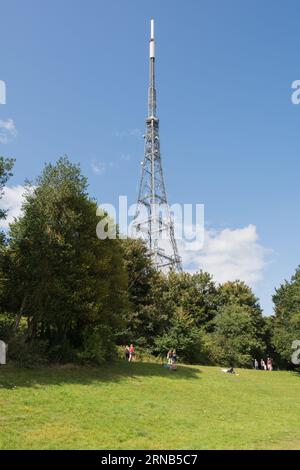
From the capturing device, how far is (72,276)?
27094mm

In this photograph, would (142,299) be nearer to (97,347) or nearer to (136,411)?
(97,347)

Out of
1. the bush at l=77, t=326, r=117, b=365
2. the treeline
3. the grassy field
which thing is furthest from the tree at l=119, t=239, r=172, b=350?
the grassy field

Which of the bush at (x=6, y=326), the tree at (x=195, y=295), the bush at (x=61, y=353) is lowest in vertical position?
the bush at (x=61, y=353)

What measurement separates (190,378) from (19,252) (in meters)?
14.2

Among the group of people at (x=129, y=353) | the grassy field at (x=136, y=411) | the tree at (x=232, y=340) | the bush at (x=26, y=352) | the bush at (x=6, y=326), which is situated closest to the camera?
the grassy field at (x=136, y=411)

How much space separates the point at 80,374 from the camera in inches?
968

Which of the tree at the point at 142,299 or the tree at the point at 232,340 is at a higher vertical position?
the tree at the point at 142,299

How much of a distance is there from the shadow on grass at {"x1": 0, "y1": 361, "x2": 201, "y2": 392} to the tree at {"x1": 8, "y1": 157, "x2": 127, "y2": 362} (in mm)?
2318

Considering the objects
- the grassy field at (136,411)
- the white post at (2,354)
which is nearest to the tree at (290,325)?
the grassy field at (136,411)

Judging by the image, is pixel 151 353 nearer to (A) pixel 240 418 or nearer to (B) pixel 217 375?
(B) pixel 217 375

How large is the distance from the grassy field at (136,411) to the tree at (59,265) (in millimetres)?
3350

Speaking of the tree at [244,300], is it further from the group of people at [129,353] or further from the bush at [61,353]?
the bush at [61,353]

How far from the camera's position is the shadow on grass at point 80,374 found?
21.0 meters

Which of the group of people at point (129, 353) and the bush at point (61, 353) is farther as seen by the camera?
the group of people at point (129, 353)
